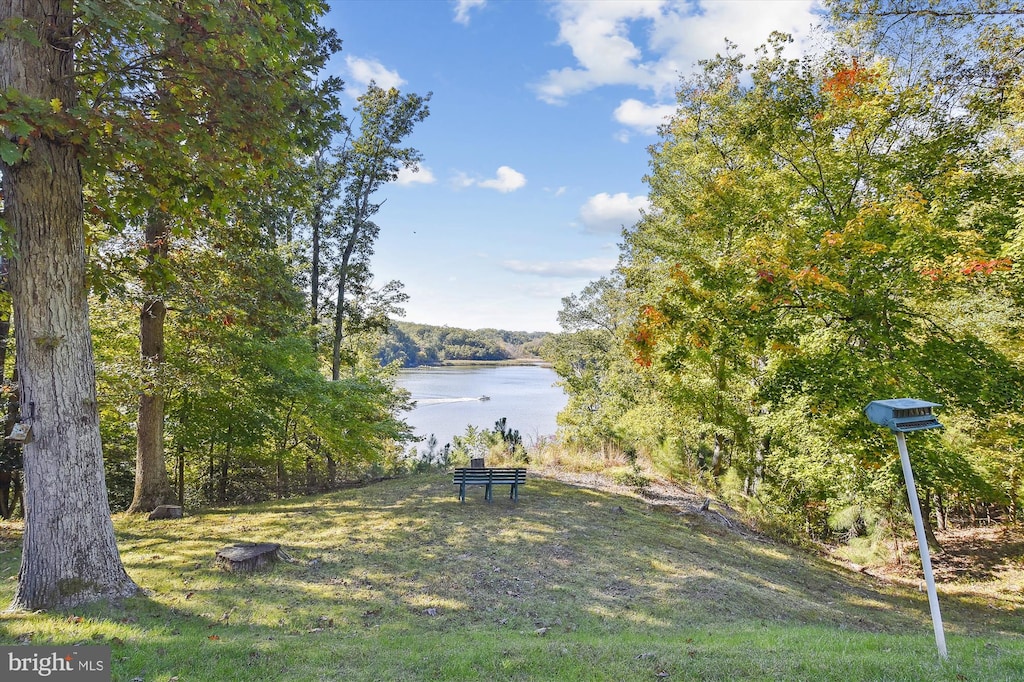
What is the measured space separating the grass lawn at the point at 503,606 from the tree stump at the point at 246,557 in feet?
0.40

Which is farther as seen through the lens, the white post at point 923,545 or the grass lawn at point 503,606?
the white post at point 923,545

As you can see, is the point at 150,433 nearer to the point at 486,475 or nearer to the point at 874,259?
the point at 486,475

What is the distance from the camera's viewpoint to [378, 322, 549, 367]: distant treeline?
6655cm

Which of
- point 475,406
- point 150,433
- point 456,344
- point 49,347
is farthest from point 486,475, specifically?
point 456,344

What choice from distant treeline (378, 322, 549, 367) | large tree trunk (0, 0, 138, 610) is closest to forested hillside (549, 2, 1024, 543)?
large tree trunk (0, 0, 138, 610)

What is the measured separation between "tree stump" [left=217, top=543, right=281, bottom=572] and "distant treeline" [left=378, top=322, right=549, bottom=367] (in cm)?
4864

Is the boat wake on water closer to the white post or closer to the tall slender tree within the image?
the tall slender tree

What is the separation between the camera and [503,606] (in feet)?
16.4

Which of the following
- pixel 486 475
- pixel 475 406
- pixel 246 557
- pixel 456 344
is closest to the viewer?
pixel 246 557

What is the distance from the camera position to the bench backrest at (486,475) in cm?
897

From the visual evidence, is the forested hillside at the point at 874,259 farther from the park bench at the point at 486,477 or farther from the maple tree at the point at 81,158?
the maple tree at the point at 81,158

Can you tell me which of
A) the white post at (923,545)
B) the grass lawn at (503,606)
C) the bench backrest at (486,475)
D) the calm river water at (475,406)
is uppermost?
the white post at (923,545)

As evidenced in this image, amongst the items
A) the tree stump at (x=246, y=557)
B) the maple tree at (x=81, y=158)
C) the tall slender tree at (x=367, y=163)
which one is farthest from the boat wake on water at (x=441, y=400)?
the maple tree at (x=81, y=158)

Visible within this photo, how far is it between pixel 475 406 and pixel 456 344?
4703cm
